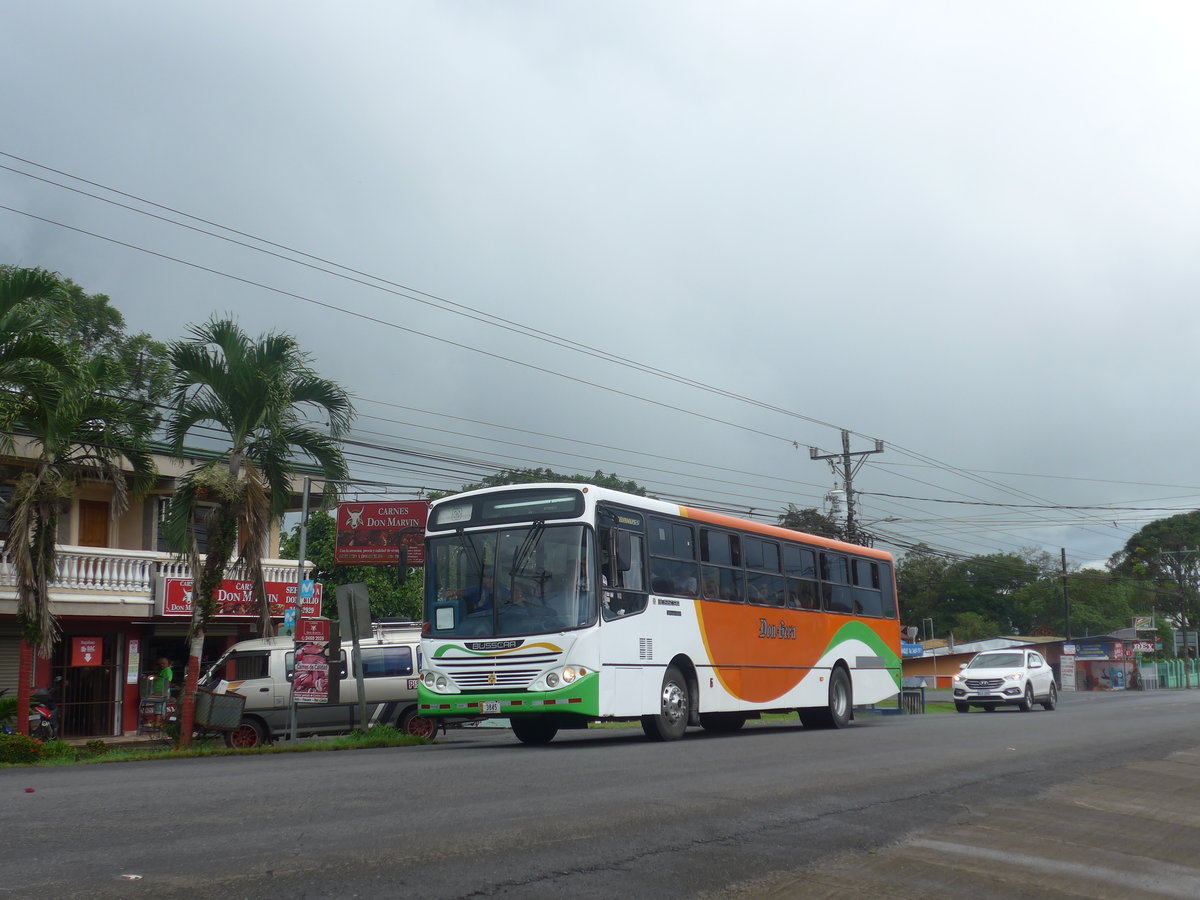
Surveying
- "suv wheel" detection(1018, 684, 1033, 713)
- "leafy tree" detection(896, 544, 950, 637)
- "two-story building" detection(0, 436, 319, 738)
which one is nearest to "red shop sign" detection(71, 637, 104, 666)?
"two-story building" detection(0, 436, 319, 738)

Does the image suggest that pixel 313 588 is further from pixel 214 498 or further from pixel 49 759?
pixel 49 759

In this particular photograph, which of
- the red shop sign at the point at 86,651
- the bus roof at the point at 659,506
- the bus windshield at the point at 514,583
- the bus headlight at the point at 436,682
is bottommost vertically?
the bus headlight at the point at 436,682

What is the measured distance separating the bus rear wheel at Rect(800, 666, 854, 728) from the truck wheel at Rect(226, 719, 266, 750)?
9640 mm

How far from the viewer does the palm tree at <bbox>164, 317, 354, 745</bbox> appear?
61.7ft

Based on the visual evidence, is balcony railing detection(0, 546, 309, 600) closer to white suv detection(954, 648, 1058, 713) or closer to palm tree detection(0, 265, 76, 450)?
palm tree detection(0, 265, 76, 450)

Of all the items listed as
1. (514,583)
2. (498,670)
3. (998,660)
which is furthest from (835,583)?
(998,660)

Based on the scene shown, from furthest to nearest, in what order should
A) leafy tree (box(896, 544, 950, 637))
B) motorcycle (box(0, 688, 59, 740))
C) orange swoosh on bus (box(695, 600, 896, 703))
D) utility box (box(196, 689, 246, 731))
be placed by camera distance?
1. leafy tree (box(896, 544, 950, 637))
2. motorcycle (box(0, 688, 59, 740))
3. utility box (box(196, 689, 246, 731))
4. orange swoosh on bus (box(695, 600, 896, 703))

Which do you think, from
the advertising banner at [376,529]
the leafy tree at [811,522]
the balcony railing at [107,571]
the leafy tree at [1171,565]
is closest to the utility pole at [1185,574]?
the leafy tree at [1171,565]

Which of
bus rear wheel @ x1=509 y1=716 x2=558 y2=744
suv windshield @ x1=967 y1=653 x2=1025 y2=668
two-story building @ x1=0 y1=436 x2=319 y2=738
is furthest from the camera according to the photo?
suv windshield @ x1=967 y1=653 x2=1025 y2=668

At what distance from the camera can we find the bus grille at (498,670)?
1455 cm

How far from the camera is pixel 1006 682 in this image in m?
31.0

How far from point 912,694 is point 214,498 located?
2667 cm

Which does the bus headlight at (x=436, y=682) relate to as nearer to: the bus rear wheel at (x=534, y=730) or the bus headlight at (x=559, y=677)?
the bus headlight at (x=559, y=677)

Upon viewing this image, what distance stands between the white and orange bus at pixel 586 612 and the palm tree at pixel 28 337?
5.96 metres
